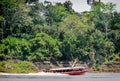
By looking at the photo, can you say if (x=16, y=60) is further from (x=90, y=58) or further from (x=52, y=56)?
(x=90, y=58)

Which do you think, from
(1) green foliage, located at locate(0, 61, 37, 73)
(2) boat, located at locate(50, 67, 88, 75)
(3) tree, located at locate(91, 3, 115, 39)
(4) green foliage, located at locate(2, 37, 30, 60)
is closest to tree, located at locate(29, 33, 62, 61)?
(4) green foliage, located at locate(2, 37, 30, 60)

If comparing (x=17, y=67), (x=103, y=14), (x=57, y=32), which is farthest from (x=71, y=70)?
(x=103, y=14)

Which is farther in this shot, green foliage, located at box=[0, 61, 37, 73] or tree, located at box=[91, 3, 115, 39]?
tree, located at box=[91, 3, 115, 39]

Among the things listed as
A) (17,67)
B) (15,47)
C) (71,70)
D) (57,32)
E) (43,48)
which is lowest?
(71,70)

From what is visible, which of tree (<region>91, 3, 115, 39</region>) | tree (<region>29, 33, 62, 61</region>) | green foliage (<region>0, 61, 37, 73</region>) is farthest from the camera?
tree (<region>91, 3, 115, 39</region>)

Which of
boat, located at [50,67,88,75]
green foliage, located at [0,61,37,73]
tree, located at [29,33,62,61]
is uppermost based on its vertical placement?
tree, located at [29,33,62,61]

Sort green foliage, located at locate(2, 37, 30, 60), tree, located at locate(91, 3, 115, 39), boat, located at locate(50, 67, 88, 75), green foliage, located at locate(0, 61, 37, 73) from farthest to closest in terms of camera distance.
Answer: tree, located at locate(91, 3, 115, 39), green foliage, located at locate(2, 37, 30, 60), boat, located at locate(50, 67, 88, 75), green foliage, located at locate(0, 61, 37, 73)

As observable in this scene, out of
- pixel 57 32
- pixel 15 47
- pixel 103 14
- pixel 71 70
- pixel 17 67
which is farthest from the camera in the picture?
pixel 103 14

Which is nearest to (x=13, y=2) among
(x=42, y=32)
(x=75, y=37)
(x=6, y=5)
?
(x=6, y=5)

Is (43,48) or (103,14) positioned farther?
(103,14)

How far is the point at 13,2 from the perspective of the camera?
46.5m

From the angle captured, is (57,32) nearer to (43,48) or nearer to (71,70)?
(43,48)

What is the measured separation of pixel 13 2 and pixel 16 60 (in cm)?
583

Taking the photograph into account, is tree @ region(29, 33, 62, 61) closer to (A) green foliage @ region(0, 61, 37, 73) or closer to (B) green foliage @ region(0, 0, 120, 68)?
(B) green foliage @ region(0, 0, 120, 68)
